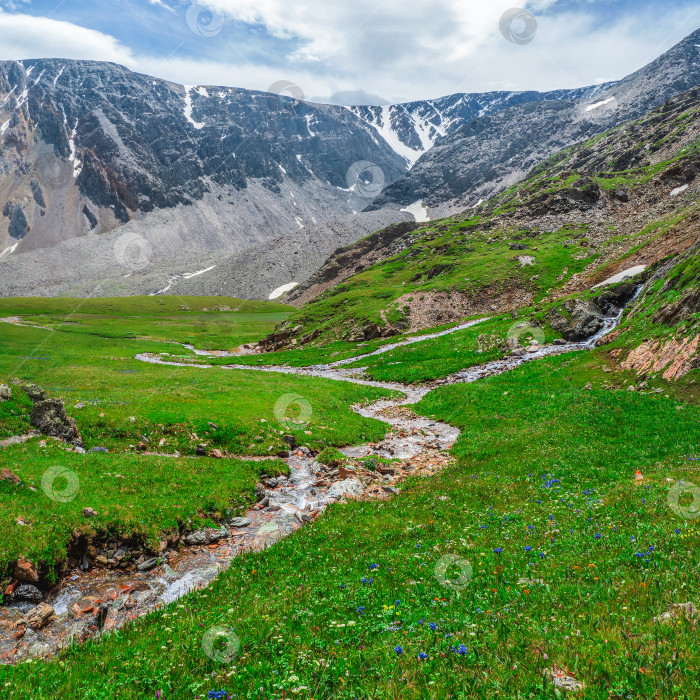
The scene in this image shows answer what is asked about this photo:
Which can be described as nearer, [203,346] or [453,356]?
[453,356]

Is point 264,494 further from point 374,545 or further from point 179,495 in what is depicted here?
point 374,545

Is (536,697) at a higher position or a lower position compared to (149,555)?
higher

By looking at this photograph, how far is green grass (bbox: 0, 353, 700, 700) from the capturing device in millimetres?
5602

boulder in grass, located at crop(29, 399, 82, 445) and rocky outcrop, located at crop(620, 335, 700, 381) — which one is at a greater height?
boulder in grass, located at crop(29, 399, 82, 445)

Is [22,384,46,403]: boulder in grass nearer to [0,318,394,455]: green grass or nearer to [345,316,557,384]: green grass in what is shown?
[0,318,394,455]: green grass

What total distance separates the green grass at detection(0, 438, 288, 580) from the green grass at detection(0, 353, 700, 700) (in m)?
4.59

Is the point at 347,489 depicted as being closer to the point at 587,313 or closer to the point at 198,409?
the point at 198,409

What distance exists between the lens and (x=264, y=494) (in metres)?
19.6

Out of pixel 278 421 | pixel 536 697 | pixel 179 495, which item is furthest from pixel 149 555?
pixel 278 421

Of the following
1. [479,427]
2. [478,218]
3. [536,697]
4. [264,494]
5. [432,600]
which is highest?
[478,218]

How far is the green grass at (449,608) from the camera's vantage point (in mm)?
5602

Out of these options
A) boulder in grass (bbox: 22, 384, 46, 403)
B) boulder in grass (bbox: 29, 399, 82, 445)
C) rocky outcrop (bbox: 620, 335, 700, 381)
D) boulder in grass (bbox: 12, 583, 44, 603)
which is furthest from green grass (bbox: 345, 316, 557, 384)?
boulder in grass (bbox: 12, 583, 44, 603)

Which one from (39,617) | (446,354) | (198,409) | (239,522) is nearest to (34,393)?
(198,409)

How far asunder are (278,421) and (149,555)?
16.0 m
